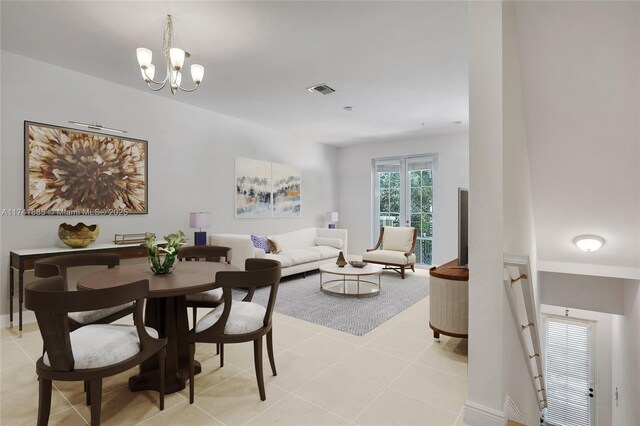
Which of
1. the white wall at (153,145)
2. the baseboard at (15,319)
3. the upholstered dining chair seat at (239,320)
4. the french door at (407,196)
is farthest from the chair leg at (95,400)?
the french door at (407,196)

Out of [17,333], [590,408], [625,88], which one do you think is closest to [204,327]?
[17,333]

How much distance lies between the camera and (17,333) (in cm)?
319

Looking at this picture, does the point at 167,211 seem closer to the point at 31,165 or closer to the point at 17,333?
the point at 31,165

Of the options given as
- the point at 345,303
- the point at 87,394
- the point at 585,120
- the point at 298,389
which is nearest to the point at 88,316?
the point at 87,394

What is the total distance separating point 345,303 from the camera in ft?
13.7

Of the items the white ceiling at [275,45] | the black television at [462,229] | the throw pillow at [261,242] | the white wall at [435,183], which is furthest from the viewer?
the white wall at [435,183]

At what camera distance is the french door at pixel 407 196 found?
7125 millimetres

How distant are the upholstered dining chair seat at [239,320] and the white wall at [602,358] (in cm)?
501

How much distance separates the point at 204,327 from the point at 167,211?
3061mm

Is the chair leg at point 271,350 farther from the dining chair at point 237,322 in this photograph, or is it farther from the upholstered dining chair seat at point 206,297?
the upholstered dining chair seat at point 206,297

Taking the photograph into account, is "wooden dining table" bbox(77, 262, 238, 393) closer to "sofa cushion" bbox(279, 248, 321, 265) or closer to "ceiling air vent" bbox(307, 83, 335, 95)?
"ceiling air vent" bbox(307, 83, 335, 95)

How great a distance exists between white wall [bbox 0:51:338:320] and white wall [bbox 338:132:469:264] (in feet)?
4.71

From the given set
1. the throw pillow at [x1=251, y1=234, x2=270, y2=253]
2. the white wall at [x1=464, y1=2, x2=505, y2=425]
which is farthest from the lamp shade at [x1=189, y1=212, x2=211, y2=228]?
the white wall at [x1=464, y1=2, x2=505, y2=425]

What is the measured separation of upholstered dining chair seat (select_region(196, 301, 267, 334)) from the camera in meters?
2.07
